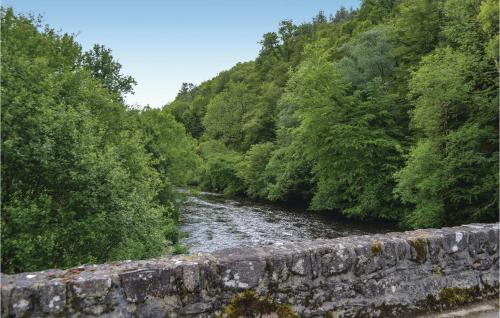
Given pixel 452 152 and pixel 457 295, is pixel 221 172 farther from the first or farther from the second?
pixel 457 295

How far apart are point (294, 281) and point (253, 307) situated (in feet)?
1.62

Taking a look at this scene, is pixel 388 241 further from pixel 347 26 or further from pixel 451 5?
pixel 347 26

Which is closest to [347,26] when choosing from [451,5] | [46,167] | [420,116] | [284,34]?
[284,34]

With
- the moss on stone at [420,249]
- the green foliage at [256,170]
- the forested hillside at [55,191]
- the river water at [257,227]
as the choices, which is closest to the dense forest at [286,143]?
the forested hillside at [55,191]

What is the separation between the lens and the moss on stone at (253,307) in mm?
3738

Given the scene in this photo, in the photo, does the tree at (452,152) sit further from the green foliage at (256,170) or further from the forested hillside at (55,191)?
the green foliage at (256,170)

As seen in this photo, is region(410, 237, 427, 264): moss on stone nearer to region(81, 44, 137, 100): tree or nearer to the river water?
the river water

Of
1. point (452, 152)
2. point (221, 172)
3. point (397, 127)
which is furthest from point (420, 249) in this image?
point (221, 172)

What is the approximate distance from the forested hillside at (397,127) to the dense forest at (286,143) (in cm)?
10

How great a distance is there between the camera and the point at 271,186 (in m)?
35.0

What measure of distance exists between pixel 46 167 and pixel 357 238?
7.31 meters

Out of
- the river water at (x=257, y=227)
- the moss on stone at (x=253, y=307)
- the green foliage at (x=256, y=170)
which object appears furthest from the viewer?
the green foliage at (x=256, y=170)

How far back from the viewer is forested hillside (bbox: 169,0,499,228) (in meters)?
18.6

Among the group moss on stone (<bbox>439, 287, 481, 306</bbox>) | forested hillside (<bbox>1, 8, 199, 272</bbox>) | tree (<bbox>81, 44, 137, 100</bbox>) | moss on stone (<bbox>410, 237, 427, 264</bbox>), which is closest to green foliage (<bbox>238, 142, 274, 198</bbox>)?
tree (<bbox>81, 44, 137, 100</bbox>)
